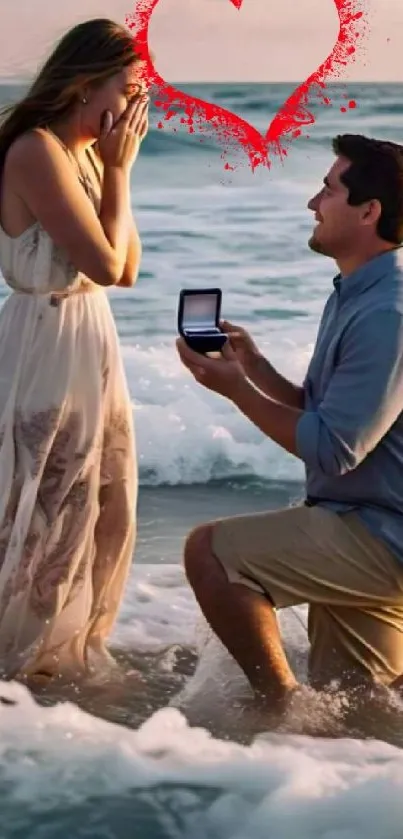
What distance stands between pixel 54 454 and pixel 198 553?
1.21 ft

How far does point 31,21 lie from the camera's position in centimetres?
1066

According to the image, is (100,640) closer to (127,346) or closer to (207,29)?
(127,346)

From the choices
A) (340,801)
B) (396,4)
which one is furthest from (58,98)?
(396,4)

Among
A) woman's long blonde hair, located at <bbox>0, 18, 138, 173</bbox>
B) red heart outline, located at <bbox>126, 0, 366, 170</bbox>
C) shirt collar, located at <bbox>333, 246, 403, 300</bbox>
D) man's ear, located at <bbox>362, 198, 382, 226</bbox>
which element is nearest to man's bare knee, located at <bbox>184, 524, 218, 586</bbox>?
shirt collar, located at <bbox>333, 246, 403, 300</bbox>

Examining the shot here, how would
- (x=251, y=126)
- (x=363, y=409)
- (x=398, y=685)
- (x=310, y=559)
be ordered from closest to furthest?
(x=363, y=409) < (x=310, y=559) < (x=398, y=685) < (x=251, y=126)

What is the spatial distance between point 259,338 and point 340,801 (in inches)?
248

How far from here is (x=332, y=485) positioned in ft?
8.64

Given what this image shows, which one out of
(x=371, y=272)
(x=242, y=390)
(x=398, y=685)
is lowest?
(x=398, y=685)

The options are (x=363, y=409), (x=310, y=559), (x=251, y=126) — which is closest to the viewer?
(x=363, y=409)

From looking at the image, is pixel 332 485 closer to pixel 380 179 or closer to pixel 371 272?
pixel 371 272

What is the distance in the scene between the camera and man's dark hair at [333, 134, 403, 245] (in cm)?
262

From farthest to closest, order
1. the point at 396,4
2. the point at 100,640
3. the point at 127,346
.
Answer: the point at 396,4 < the point at 127,346 < the point at 100,640

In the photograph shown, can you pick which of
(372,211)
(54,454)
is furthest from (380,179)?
(54,454)

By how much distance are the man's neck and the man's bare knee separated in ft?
1.79
